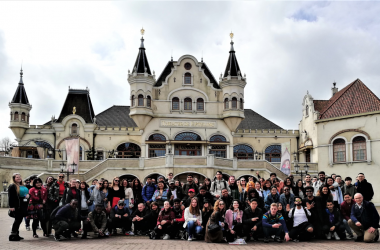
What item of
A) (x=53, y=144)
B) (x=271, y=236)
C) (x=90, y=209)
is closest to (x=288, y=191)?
(x=271, y=236)

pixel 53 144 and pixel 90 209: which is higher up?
pixel 53 144

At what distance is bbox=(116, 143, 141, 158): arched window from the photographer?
4022 centimetres

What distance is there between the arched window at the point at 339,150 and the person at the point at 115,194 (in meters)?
26.6

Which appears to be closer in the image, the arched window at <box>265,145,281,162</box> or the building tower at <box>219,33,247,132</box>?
the building tower at <box>219,33,247,132</box>

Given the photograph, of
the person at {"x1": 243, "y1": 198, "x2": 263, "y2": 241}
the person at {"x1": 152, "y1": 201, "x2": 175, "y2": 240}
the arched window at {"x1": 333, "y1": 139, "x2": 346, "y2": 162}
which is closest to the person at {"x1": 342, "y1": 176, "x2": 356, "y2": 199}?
the person at {"x1": 243, "y1": 198, "x2": 263, "y2": 241}

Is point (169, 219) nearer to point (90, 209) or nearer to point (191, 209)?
point (191, 209)

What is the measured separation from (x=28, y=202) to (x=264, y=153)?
3104 cm

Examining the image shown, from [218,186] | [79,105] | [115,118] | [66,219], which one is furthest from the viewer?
[115,118]

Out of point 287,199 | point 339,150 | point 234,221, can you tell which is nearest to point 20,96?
point 339,150

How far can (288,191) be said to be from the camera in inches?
517

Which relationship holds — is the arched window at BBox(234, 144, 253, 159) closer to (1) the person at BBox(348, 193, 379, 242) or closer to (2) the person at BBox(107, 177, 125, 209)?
(2) the person at BBox(107, 177, 125, 209)

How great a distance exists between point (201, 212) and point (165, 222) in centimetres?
114

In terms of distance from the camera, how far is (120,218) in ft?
43.2

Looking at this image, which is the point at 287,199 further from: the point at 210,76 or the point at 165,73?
the point at 165,73
